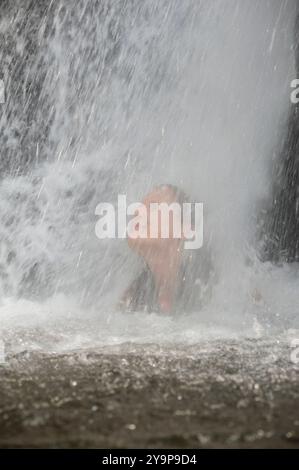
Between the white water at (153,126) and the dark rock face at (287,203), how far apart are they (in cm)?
17

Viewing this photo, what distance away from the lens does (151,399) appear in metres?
1.63

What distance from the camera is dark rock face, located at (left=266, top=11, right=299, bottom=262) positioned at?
16.9 feet

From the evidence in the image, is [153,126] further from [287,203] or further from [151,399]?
[151,399]

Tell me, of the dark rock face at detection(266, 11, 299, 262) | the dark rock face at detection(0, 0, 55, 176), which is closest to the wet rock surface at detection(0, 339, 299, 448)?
the dark rock face at detection(266, 11, 299, 262)

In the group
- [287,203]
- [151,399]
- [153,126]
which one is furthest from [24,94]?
[151,399]

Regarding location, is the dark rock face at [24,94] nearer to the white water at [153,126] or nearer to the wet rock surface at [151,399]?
the white water at [153,126]

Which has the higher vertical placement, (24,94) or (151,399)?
(151,399)

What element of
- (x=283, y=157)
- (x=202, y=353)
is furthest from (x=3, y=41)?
(x=202, y=353)

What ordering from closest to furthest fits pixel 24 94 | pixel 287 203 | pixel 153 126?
pixel 287 203 → pixel 24 94 → pixel 153 126

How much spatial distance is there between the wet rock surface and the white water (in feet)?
9.36

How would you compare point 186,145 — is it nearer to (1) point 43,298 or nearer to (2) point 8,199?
(2) point 8,199

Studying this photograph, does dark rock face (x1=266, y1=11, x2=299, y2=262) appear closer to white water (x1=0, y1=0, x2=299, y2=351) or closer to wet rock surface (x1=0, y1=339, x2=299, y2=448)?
white water (x1=0, y1=0, x2=299, y2=351)

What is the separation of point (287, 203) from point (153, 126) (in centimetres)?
200
